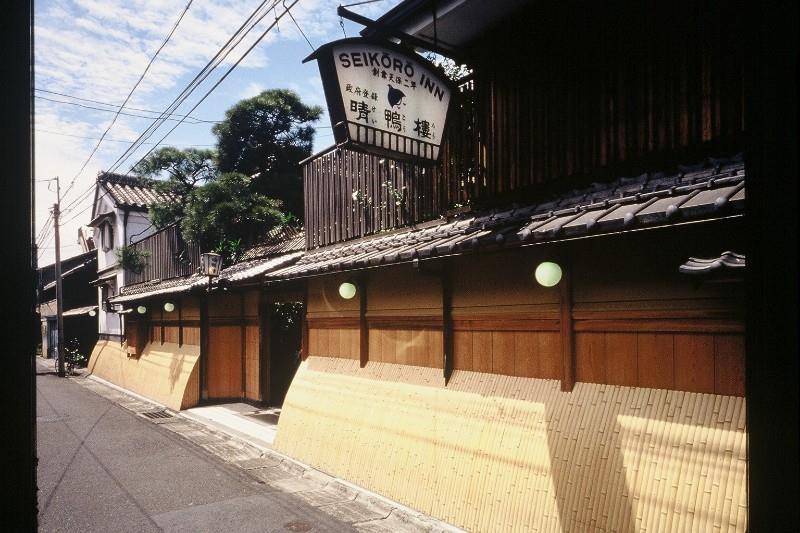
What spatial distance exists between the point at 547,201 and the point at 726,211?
3.44 meters

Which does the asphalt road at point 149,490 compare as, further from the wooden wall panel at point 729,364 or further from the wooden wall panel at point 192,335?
the wooden wall panel at point 729,364

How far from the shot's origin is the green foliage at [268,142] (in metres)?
25.8

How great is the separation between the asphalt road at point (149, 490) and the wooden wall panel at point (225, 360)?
3.48m

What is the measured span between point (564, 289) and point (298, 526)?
543cm

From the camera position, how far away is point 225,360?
18.5 metres

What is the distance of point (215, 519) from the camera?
26.3 feet

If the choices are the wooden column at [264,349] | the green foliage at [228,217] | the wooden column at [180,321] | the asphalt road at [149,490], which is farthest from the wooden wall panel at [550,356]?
the wooden column at [180,321]

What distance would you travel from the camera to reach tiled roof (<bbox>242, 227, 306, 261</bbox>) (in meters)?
17.6

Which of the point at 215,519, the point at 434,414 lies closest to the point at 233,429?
the point at 215,519

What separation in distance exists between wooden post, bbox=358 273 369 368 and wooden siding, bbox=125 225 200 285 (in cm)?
1383

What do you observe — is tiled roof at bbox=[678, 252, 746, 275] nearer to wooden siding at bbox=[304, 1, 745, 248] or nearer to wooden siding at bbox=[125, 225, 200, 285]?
wooden siding at bbox=[304, 1, 745, 248]

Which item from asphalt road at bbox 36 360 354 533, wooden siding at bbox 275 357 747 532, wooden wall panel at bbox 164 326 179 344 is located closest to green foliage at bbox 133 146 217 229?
wooden wall panel at bbox 164 326 179 344

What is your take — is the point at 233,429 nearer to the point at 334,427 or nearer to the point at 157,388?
the point at 334,427

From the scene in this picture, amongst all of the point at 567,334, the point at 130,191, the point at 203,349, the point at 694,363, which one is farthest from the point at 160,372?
the point at 694,363
